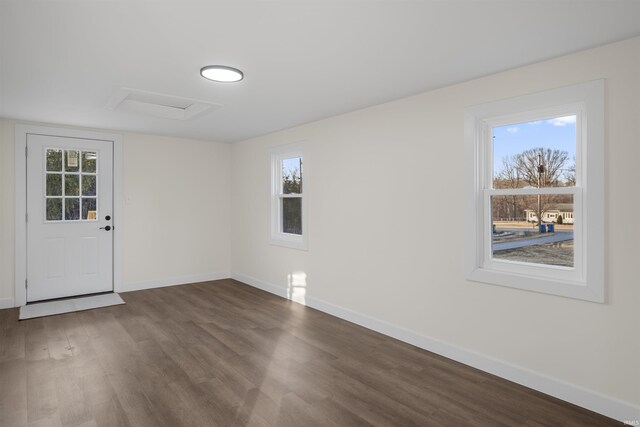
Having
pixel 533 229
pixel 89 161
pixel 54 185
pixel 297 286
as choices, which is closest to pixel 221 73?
pixel 533 229

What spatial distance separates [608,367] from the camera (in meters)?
2.39

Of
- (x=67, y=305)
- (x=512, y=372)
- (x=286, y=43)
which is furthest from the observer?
(x=67, y=305)

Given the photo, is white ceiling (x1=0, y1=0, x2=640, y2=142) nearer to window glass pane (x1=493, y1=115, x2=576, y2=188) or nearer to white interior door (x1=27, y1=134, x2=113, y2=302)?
window glass pane (x1=493, y1=115, x2=576, y2=188)

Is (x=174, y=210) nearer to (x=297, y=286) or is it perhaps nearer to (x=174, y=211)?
(x=174, y=211)

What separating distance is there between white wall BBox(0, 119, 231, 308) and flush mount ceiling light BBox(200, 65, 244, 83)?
3.07 metres

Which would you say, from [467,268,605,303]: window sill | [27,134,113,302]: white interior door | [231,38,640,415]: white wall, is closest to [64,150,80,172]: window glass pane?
[27,134,113,302]: white interior door

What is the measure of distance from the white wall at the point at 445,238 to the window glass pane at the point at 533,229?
0.28 metres

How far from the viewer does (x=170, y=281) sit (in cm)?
587

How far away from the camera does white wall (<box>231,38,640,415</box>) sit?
234cm

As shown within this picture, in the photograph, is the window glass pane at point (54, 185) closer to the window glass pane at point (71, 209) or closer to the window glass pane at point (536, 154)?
the window glass pane at point (71, 209)

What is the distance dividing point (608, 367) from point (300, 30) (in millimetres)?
2824

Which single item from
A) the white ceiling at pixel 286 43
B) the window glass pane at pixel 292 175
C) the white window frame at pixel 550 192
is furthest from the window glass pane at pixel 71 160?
the white window frame at pixel 550 192

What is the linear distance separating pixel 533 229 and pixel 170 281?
16.5ft

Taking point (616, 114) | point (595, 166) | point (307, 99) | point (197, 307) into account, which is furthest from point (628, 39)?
point (197, 307)
